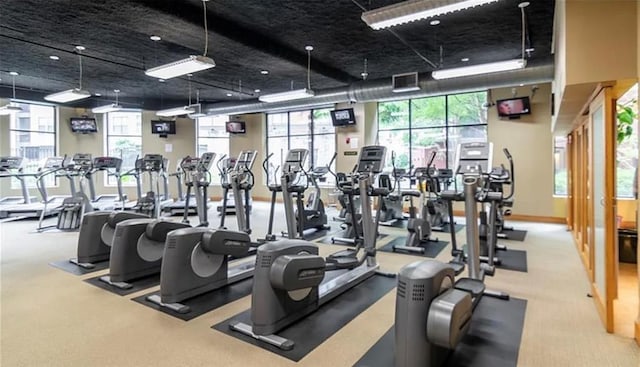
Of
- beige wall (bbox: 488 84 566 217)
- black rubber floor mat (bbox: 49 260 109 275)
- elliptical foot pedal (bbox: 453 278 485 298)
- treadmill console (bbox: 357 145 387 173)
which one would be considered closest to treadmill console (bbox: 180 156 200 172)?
black rubber floor mat (bbox: 49 260 109 275)

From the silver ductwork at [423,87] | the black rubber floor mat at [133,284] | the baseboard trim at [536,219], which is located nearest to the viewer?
the black rubber floor mat at [133,284]

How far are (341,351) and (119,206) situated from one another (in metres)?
8.22

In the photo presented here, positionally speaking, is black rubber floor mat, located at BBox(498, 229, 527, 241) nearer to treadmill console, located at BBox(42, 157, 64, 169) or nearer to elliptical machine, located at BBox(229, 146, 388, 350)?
elliptical machine, located at BBox(229, 146, 388, 350)

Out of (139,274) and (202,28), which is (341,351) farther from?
(202,28)

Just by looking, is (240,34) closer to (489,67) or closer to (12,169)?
(489,67)

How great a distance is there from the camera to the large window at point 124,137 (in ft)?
39.6

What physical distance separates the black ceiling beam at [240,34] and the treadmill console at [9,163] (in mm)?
6327

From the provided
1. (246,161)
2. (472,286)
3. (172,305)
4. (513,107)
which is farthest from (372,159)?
(513,107)

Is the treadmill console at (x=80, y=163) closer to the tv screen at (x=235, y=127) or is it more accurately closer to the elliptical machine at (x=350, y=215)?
the elliptical machine at (x=350, y=215)

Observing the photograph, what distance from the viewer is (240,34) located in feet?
18.7

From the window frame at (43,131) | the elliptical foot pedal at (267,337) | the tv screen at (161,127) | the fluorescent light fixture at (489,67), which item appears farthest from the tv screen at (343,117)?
the elliptical foot pedal at (267,337)

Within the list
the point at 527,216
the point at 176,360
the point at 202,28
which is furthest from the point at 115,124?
the point at 527,216

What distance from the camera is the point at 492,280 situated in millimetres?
4180

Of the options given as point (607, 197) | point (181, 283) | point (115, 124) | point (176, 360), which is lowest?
point (176, 360)
